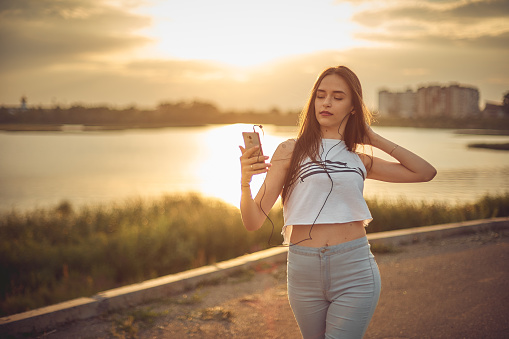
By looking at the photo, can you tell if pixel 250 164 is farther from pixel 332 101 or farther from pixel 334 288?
pixel 334 288

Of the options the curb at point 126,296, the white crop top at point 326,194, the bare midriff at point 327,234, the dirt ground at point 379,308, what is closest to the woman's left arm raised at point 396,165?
the white crop top at point 326,194

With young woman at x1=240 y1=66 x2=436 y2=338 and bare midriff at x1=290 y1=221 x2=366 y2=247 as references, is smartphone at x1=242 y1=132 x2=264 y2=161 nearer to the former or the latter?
young woman at x1=240 y1=66 x2=436 y2=338

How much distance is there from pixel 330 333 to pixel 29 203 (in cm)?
2681

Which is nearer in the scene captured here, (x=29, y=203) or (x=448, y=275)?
(x=448, y=275)

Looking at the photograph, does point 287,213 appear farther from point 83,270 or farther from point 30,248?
point 30,248

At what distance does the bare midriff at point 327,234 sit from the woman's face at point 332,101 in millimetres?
631

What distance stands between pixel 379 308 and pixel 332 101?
10.3ft

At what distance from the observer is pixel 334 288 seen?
260 cm

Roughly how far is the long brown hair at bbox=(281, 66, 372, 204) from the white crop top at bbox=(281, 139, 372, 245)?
0.04 metres

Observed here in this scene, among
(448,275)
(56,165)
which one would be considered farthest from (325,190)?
(56,165)

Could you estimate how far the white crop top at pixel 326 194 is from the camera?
268 cm

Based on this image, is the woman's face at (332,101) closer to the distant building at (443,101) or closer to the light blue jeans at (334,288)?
the light blue jeans at (334,288)

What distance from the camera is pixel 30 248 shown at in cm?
890

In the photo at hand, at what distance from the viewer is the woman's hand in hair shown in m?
2.60
